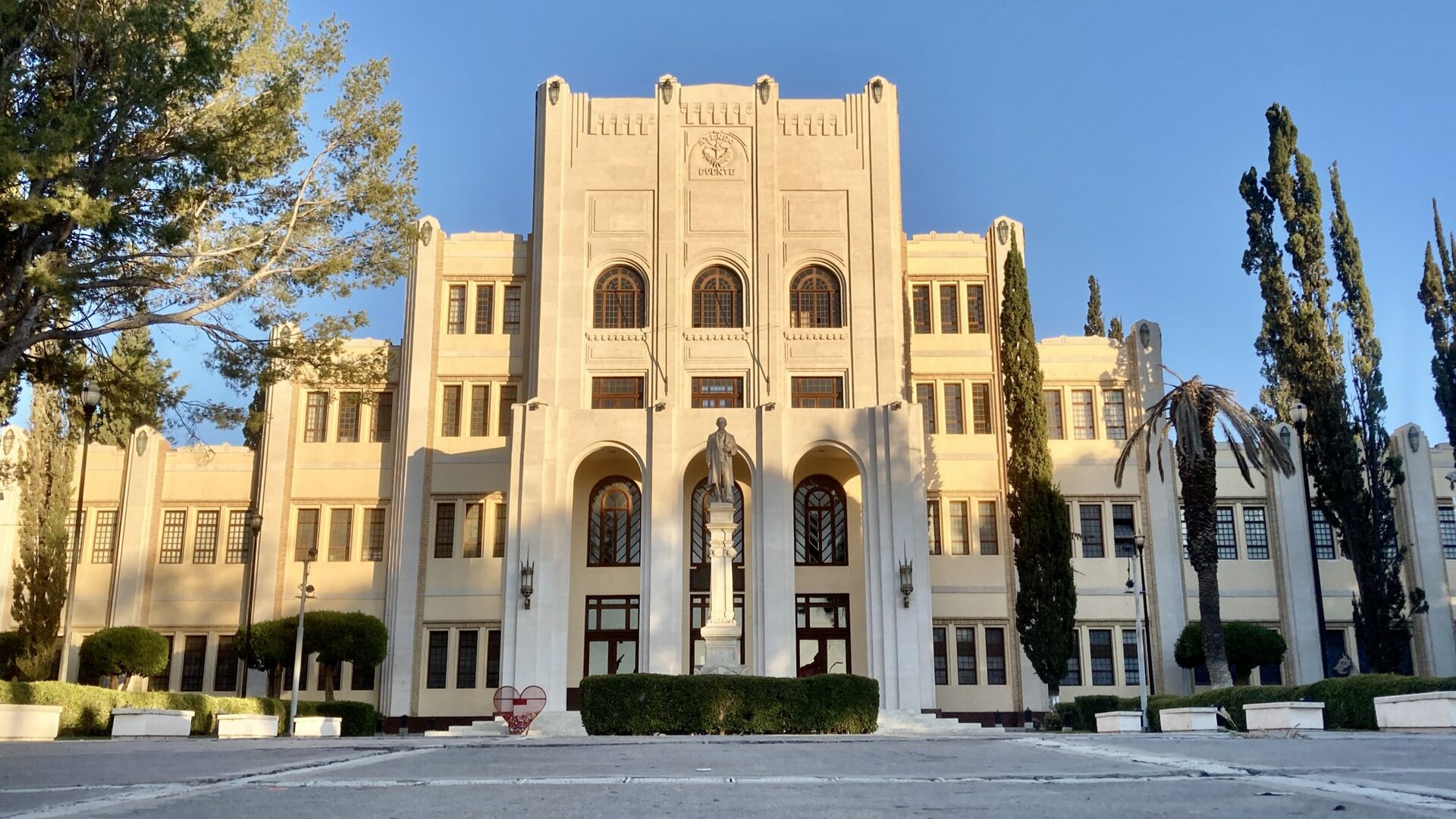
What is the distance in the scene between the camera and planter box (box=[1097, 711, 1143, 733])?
2589cm

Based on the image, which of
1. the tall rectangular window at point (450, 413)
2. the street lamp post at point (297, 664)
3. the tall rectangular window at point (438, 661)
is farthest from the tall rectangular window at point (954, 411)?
the street lamp post at point (297, 664)

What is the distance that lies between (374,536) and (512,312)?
8.10 m

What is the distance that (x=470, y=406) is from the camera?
1502 inches

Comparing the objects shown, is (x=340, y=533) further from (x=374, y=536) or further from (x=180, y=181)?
(x=180, y=181)

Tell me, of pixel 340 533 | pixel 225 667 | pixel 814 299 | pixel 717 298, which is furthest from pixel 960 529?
pixel 225 667

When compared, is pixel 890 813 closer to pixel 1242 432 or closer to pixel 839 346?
pixel 1242 432

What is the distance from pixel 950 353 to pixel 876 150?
6.79m

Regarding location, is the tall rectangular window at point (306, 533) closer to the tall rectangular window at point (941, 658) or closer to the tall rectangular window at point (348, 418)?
the tall rectangular window at point (348, 418)

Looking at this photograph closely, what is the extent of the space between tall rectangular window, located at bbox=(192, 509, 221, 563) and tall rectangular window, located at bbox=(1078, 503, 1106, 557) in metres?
26.6

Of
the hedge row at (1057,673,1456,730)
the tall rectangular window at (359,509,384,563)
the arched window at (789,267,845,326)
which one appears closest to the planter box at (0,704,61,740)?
the tall rectangular window at (359,509,384,563)

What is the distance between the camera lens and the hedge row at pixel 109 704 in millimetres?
20703

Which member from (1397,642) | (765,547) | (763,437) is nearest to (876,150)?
(763,437)

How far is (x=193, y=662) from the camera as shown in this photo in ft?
122

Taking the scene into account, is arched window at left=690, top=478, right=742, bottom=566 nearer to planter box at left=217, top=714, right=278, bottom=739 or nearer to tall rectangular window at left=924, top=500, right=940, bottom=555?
tall rectangular window at left=924, top=500, right=940, bottom=555
